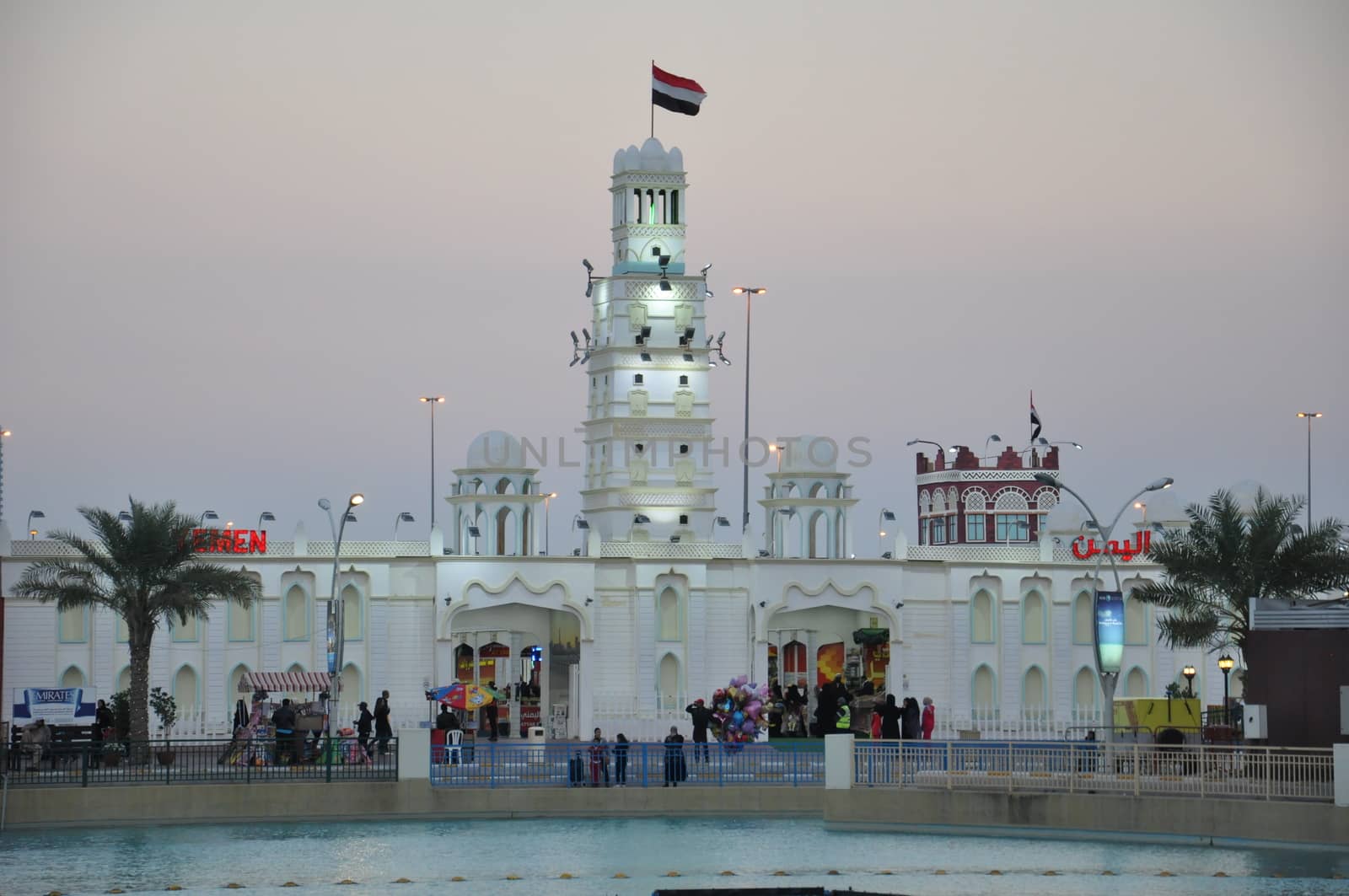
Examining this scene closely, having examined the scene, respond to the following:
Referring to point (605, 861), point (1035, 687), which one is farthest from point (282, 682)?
point (1035, 687)

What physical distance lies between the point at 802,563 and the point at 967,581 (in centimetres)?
482

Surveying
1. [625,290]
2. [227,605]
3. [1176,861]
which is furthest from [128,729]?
[1176,861]

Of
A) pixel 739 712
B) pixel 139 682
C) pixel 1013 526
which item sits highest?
pixel 1013 526

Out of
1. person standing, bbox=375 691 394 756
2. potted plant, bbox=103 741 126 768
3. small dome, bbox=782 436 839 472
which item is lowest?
potted plant, bbox=103 741 126 768

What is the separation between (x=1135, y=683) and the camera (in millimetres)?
62000

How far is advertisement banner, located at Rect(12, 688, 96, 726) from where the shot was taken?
Result: 49.2 meters

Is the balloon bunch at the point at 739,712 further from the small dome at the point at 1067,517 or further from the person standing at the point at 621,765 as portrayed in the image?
the small dome at the point at 1067,517

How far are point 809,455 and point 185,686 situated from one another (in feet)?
60.1

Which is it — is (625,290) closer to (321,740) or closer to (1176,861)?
(321,740)

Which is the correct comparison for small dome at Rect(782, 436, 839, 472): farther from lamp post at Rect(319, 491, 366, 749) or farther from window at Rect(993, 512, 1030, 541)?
window at Rect(993, 512, 1030, 541)

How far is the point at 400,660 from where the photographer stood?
5744 centimetres

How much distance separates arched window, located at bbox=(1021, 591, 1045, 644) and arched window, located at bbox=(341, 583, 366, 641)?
18162mm

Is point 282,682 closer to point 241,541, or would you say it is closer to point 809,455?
point 241,541

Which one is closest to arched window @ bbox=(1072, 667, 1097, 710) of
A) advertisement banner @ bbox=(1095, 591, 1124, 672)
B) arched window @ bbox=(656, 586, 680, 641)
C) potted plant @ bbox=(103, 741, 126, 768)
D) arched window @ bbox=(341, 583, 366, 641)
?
arched window @ bbox=(656, 586, 680, 641)
